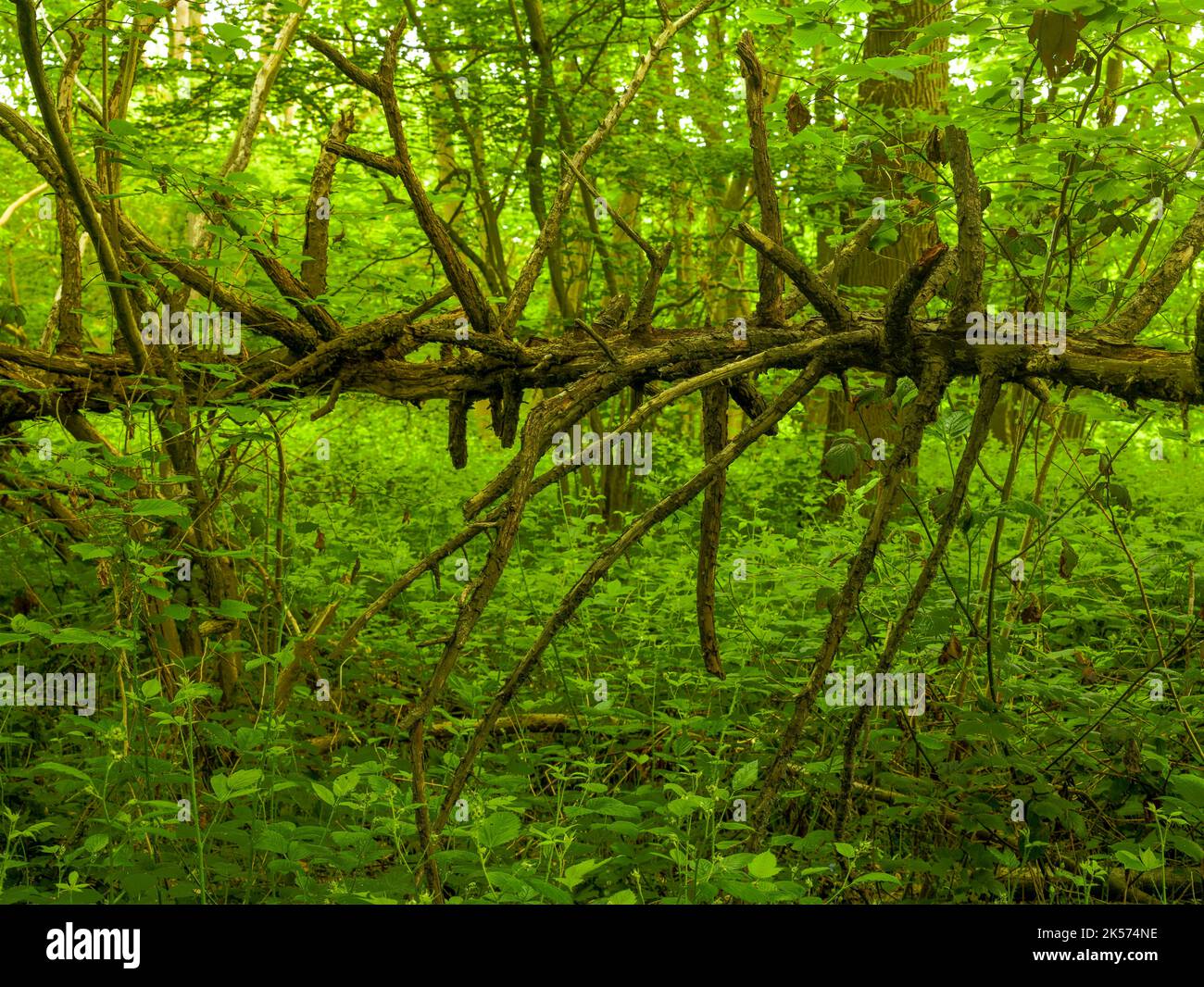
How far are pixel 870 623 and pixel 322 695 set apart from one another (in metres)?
2.69

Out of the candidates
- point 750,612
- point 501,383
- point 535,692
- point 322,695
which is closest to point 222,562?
point 322,695

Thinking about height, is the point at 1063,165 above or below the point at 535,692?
above

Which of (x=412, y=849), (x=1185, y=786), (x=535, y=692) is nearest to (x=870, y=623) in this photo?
(x=535, y=692)

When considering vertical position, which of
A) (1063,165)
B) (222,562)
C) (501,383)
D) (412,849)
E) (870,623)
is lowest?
(412,849)

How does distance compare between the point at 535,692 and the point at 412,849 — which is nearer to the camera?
the point at 412,849

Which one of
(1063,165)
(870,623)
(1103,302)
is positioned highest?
(1063,165)

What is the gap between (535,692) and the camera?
494 cm

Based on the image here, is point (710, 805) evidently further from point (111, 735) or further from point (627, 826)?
point (111, 735)

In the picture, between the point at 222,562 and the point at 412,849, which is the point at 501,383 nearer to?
the point at 412,849

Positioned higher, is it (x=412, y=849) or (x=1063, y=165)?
(x=1063, y=165)

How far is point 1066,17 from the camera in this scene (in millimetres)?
3021
